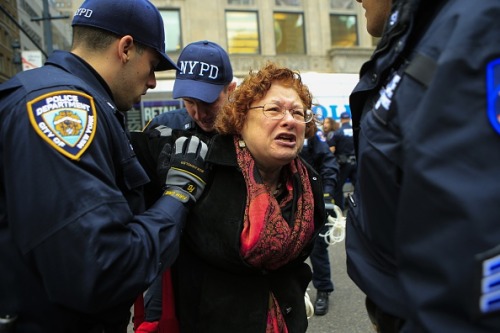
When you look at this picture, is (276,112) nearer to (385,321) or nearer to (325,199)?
(385,321)

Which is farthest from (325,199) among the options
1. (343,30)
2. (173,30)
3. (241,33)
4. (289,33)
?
(343,30)

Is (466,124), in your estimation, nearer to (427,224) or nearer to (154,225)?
(427,224)

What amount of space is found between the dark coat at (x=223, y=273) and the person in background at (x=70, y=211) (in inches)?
12.7

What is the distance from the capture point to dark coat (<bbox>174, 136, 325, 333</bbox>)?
1739mm

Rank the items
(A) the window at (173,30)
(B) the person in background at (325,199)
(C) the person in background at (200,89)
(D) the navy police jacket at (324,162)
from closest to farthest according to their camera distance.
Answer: (C) the person in background at (200,89) < (B) the person in background at (325,199) < (D) the navy police jacket at (324,162) < (A) the window at (173,30)

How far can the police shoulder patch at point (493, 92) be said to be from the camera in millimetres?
753

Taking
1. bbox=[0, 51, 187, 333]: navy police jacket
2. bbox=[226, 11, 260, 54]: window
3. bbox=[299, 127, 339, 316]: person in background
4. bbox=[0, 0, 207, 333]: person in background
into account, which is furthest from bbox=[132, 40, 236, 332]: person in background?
bbox=[226, 11, 260, 54]: window

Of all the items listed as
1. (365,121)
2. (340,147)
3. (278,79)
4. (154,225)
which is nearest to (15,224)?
(154,225)

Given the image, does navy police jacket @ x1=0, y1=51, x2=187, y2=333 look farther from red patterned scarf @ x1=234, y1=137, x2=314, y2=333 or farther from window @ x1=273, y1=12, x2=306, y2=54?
window @ x1=273, y1=12, x2=306, y2=54

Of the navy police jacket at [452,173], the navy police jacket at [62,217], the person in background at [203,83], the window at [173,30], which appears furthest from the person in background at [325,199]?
the window at [173,30]

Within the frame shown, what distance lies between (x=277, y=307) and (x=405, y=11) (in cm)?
133

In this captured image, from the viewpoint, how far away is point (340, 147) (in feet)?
19.9

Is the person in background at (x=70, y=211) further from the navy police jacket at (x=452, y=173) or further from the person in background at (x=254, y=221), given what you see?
the navy police jacket at (x=452, y=173)

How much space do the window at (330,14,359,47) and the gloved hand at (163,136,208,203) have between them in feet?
57.6
